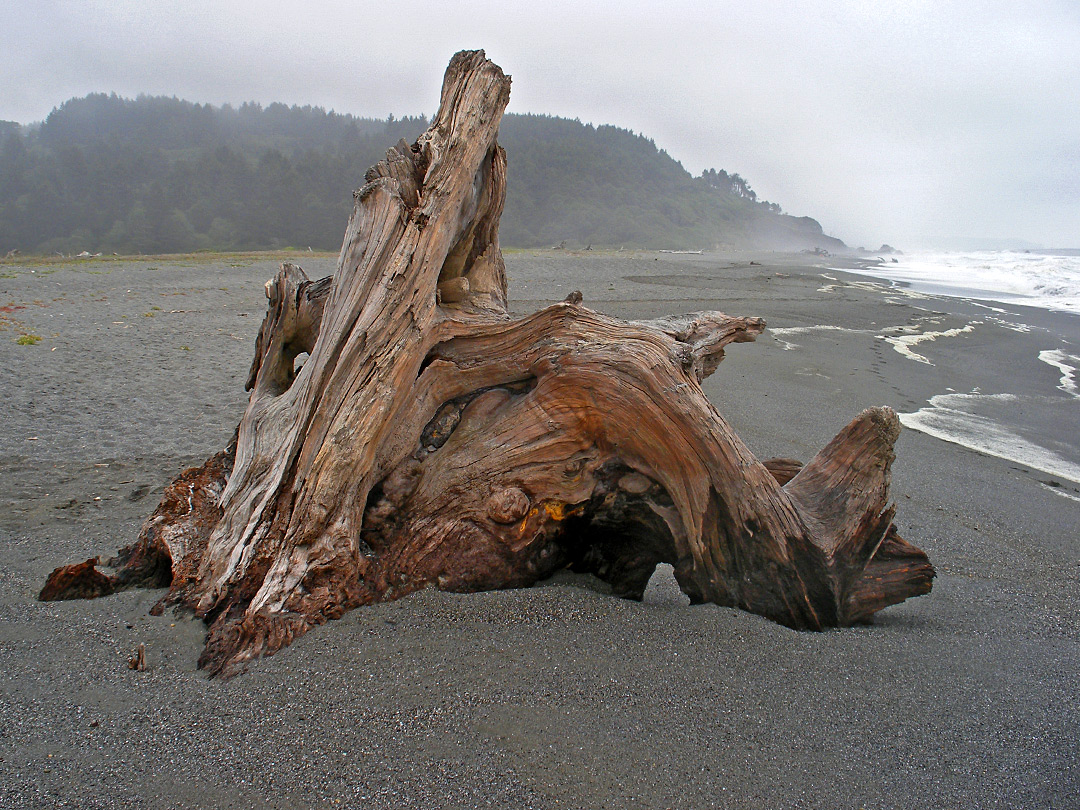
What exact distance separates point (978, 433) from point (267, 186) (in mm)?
73883

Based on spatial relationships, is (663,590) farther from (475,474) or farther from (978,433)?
(978,433)

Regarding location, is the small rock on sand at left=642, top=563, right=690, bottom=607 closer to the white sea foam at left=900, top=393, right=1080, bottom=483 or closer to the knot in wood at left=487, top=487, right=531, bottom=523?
the knot in wood at left=487, top=487, right=531, bottom=523

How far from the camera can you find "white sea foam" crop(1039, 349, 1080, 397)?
8.86 meters

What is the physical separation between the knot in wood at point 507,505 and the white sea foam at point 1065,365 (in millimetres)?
9494

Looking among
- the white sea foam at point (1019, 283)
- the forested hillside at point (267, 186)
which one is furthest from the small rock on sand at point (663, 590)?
the forested hillside at point (267, 186)

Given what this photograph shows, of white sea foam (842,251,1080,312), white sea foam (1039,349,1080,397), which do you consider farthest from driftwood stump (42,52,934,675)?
white sea foam (842,251,1080,312)

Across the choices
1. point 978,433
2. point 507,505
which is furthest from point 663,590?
point 978,433

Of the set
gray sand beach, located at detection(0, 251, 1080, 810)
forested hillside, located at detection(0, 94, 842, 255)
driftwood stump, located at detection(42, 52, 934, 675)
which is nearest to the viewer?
gray sand beach, located at detection(0, 251, 1080, 810)

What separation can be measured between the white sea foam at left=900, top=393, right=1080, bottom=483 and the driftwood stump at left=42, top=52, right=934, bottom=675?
412 cm

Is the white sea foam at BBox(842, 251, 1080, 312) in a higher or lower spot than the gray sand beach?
higher

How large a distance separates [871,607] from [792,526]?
57 cm

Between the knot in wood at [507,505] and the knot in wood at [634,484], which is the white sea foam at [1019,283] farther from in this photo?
the knot in wood at [507,505]

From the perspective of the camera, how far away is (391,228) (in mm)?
2834

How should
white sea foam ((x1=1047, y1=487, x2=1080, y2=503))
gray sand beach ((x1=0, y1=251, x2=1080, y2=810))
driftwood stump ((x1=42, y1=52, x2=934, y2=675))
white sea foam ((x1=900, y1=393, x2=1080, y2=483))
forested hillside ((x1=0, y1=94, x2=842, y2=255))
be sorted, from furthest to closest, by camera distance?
forested hillside ((x1=0, y1=94, x2=842, y2=255)) → white sea foam ((x1=900, y1=393, x2=1080, y2=483)) → white sea foam ((x1=1047, y1=487, x2=1080, y2=503)) → driftwood stump ((x1=42, y1=52, x2=934, y2=675)) → gray sand beach ((x1=0, y1=251, x2=1080, y2=810))
